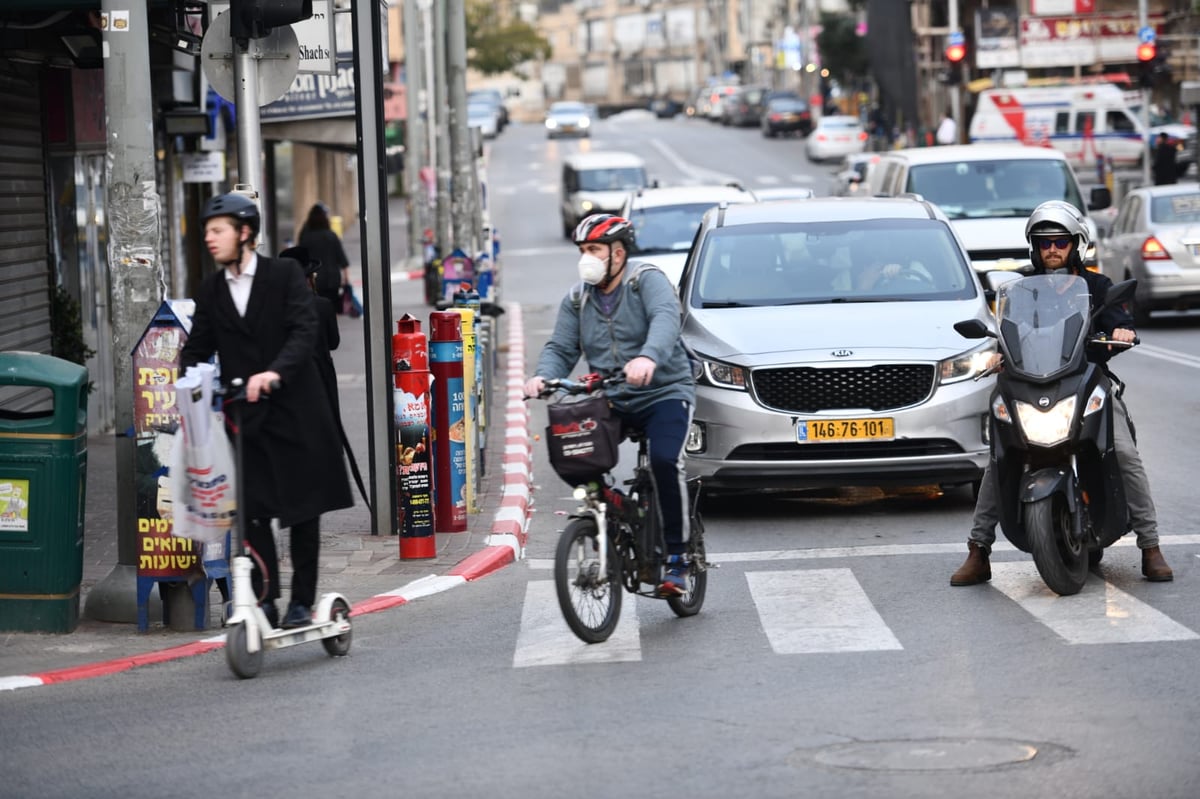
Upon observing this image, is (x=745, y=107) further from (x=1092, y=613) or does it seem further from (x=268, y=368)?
(x=268, y=368)

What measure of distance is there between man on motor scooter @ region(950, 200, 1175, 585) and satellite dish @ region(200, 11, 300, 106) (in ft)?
12.7

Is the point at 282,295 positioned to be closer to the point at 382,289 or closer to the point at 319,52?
the point at 382,289

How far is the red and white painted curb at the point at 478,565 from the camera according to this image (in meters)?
8.23

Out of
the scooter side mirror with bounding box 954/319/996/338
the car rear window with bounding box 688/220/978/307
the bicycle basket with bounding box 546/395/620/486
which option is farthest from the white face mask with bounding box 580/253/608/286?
the car rear window with bounding box 688/220/978/307

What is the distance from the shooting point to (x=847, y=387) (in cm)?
1141

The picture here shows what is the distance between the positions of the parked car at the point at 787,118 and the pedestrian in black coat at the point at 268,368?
75601 mm

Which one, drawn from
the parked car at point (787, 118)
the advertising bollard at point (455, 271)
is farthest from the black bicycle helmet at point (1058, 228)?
the parked car at point (787, 118)

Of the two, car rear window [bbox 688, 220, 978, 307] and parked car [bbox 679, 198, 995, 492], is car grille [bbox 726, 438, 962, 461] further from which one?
car rear window [bbox 688, 220, 978, 307]

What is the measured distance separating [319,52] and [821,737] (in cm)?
711

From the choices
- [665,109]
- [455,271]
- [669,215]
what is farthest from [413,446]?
[665,109]

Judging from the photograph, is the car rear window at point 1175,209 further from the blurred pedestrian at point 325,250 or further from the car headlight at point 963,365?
the car headlight at point 963,365

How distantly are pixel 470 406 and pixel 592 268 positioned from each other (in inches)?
165

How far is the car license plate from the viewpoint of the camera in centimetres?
1133

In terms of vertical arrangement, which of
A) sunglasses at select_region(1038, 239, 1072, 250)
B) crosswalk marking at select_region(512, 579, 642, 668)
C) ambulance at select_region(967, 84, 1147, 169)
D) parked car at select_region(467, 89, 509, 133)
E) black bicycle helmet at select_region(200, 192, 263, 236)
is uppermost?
parked car at select_region(467, 89, 509, 133)
